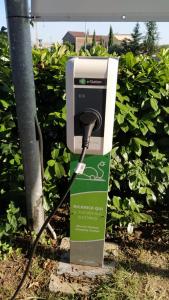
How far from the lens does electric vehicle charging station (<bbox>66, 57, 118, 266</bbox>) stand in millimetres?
2195

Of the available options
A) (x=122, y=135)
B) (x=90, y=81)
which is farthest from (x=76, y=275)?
(x=90, y=81)

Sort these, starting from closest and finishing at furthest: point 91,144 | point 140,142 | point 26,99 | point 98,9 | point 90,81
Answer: point 90,81 < point 91,144 < point 98,9 < point 26,99 < point 140,142

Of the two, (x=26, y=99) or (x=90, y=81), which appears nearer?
(x=90, y=81)

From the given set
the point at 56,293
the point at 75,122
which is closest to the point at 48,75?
the point at 75,122

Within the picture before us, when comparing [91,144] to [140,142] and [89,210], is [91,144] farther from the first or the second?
[140,142]

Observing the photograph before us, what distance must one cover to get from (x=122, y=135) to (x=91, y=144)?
1.15 m

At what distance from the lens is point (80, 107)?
2.29 metres

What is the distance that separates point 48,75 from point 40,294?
1878mm

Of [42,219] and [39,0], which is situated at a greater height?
[39,0]

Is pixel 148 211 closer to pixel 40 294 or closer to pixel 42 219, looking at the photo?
pixel 42 219

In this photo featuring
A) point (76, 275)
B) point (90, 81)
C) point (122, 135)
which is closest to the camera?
point (90, 81)

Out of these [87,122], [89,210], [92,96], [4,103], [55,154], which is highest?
[92,96]

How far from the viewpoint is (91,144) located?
7.82ft

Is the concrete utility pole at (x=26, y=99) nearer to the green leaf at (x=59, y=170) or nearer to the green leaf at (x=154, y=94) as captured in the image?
the green leaf at (x=59, y=170)
